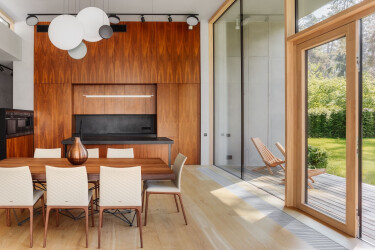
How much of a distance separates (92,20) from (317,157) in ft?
10.1

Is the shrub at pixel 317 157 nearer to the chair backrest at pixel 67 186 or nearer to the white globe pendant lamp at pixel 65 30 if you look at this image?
the chair backrest at pixel 67 186

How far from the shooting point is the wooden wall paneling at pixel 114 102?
8.26m

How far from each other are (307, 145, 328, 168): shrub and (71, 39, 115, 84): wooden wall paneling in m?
5.59

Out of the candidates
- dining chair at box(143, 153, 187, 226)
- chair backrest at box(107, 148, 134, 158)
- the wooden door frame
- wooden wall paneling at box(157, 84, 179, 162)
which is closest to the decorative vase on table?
dining chair at box(143, 153, 187, 226)

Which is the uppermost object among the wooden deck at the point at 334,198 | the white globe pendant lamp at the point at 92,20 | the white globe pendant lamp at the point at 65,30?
the white globe pendant lamp at the point at 92,20

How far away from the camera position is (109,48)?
8039mm

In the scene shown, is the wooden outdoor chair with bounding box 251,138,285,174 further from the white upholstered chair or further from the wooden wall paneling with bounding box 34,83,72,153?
the wooden wall paneling with bounding box 34,83,72,153

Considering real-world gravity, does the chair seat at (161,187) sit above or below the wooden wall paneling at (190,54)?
below

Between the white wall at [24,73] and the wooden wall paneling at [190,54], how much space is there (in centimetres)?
383

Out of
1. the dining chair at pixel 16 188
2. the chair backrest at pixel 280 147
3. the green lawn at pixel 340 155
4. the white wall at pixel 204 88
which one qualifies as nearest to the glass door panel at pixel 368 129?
the green lawn at pixel 340 155

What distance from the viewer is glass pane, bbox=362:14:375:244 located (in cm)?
302

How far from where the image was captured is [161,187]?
3809mm

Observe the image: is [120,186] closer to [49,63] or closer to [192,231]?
[192,231]

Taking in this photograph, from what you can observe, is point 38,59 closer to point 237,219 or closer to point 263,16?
point 263,16
